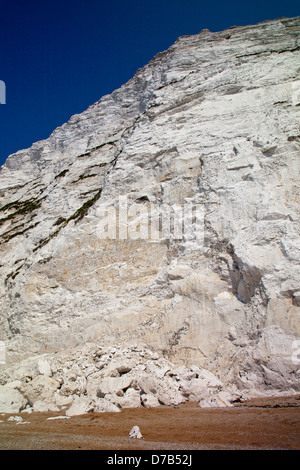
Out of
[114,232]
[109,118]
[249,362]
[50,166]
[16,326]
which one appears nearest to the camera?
[249,362]

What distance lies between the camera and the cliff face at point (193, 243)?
11.3 m

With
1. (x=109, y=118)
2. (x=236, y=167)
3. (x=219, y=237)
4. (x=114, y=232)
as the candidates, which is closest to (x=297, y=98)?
(x=236, y=167)

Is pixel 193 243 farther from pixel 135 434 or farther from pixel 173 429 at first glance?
pixel 135 434

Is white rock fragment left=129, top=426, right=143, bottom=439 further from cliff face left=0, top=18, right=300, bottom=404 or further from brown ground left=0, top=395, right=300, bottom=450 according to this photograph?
cliff face left=0, top=18, right=300, bottom=404

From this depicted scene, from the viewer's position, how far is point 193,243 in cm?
1434

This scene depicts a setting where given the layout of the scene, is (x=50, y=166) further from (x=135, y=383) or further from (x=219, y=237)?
(x=135, y=383)

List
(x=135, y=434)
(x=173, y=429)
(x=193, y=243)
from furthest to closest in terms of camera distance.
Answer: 1. (x=193, y=243)
2. (x=173, y=429)
3. (x=135, y=434)

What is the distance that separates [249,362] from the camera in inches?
401

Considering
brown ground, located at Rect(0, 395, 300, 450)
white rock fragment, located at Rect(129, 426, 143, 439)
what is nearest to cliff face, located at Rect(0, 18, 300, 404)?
brown ground, located at Rect(0, 395, 300, 450)

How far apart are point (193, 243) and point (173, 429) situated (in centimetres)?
866

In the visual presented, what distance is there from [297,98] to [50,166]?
27244mm

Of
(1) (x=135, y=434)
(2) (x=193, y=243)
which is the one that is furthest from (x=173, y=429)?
(2) (x=193, y=243)

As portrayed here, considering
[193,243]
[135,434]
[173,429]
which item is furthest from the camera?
[193,243]

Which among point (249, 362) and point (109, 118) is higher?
point (109, 118)
